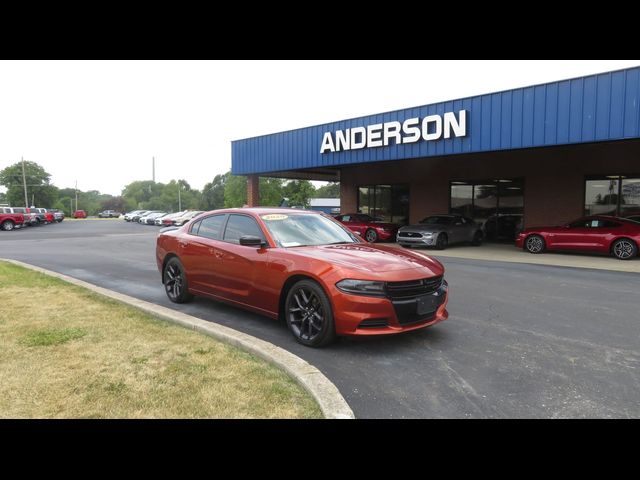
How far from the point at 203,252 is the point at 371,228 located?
1408cm

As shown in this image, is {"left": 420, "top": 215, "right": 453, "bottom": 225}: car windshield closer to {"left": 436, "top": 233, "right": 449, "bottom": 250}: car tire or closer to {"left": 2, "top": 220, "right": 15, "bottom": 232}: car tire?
{"left": 436, "top": 233, "right": 449, "bottom": 250}: car tire

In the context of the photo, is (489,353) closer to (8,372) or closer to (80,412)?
(80,412)

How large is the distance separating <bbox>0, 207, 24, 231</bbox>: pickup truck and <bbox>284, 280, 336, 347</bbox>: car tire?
37.3 metres

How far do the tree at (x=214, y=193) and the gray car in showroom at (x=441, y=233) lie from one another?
391 feet

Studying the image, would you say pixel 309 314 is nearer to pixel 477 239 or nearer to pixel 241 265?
pixel 241 265

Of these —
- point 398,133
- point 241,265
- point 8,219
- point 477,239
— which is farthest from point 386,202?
point 8,219

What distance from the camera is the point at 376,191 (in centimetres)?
2395

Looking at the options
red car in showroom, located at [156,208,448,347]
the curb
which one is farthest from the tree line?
the curb

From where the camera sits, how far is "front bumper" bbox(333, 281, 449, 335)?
438 centimetres

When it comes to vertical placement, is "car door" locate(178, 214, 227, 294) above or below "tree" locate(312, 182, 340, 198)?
below

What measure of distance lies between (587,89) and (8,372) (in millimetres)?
13807

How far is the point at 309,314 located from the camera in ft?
15.7

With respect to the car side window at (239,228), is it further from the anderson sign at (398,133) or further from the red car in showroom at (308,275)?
the anderson sign at (398,133)

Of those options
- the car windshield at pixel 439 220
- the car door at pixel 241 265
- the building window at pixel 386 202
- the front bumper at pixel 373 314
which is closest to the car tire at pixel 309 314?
the front bumper at pixel 373 314
